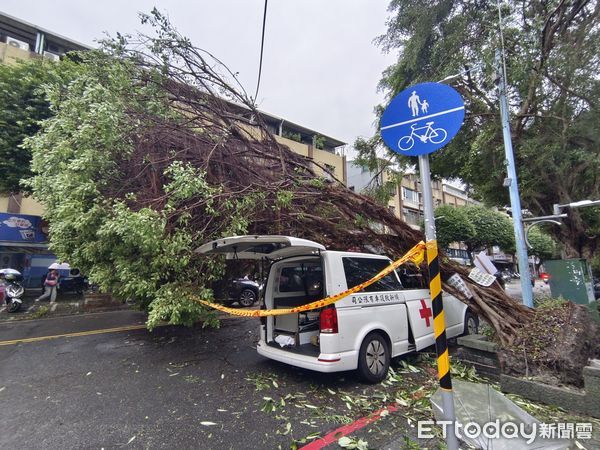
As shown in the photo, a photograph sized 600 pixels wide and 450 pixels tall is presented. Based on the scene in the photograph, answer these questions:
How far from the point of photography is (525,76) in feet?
25.7

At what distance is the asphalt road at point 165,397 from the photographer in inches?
127

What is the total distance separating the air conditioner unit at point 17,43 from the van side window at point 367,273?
2126cm

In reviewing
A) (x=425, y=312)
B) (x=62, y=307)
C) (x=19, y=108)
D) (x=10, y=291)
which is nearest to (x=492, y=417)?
(x=425, y=312)

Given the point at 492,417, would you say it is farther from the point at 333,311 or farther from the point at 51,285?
the point at 51,285

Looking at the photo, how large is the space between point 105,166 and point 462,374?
21.3 ft

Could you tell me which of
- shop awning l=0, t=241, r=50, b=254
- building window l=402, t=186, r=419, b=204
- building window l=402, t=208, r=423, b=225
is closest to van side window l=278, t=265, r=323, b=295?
shop awning l=0, t=241, r=50, b=254

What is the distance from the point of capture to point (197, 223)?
539 cm

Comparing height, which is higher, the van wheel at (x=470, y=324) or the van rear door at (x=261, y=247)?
the van rear door at (x=261, y=247)

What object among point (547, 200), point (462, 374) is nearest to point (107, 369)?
point (462, 374)

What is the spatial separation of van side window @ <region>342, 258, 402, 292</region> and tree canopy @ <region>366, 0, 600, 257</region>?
5.73 m

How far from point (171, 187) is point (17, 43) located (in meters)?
19.3

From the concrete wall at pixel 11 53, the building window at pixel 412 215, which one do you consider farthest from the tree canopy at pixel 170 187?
the building window at pixel 412 215

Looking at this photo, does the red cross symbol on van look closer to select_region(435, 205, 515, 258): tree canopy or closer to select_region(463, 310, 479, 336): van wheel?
select_region(463, 310, 479, 336): van wheel

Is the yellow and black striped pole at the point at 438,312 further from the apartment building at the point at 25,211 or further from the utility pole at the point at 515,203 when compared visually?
the apartment building at the point at 25,211
